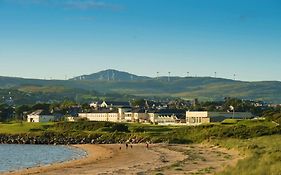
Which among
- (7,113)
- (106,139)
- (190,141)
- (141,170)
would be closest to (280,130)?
(190,141)

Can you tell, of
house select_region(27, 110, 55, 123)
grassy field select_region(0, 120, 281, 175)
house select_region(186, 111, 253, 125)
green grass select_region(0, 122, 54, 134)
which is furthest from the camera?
house select_region(27, 110, 55, 123)

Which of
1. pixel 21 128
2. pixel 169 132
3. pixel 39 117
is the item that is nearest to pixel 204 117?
pixel 169 132

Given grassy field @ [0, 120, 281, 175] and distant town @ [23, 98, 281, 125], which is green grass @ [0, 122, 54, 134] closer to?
grassy field @ [0, 120, 281, 175]

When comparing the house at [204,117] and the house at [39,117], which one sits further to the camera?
the house at [39,117]

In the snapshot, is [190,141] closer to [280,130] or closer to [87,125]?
[280,130]

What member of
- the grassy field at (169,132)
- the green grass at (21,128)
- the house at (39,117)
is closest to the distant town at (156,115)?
the house at (39,117)

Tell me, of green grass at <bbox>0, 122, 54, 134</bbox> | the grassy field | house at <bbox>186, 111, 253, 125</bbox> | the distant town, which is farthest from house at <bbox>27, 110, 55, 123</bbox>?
house at <bbox>186, 111, 253, 125</bbox>

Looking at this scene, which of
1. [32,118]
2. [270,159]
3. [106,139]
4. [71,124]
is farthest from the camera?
[32,118]

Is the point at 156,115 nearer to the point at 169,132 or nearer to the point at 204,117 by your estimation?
the point at 204,117

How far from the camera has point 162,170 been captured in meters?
45.7

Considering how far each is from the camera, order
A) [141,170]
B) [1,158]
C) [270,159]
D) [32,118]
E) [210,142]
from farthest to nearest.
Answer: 1. [32,118]
2. [210,142]
3. [1,158]
4. [141,170]
5. [270,159]

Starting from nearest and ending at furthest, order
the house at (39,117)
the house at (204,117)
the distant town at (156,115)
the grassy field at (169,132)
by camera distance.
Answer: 1. the grassy field at (169,132)
2. the house at (204,117)
3. the distant town at (156,115)
4. the house at (39,117)

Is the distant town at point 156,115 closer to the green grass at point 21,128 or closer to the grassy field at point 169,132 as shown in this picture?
the green grass at point 21,128

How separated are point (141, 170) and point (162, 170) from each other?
2.31 metres
